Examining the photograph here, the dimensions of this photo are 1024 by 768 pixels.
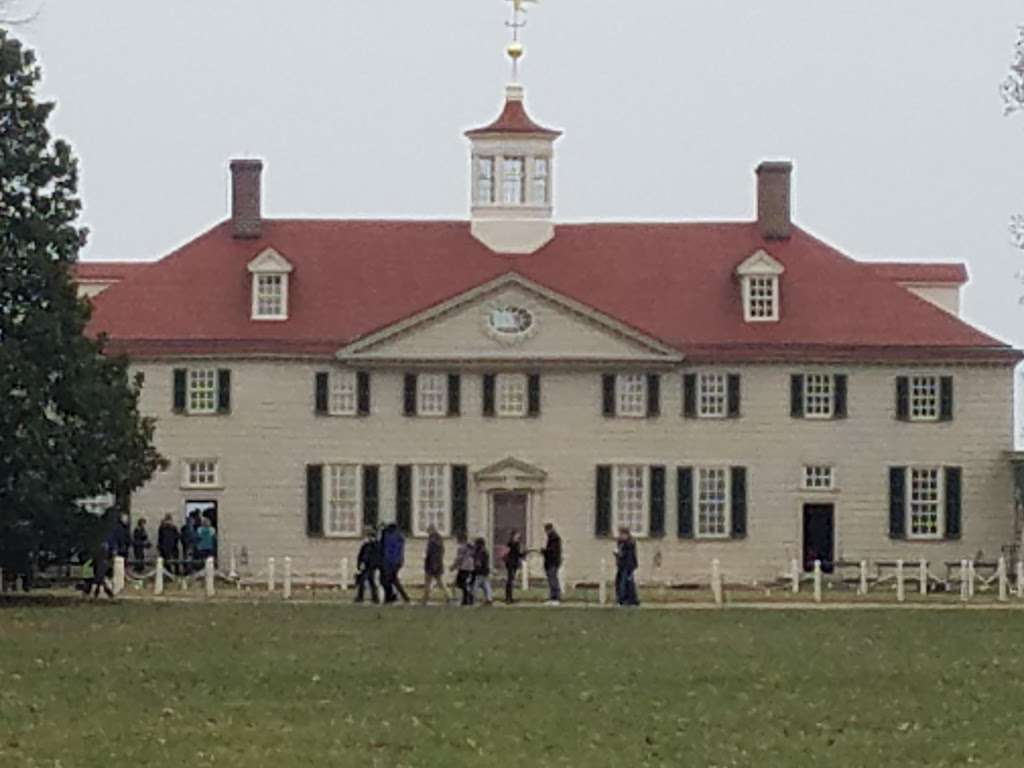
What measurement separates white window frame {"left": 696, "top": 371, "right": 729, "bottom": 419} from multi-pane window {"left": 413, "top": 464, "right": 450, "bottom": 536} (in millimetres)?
5920

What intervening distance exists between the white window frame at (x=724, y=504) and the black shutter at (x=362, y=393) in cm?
750

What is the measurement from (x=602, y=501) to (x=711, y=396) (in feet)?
11.2

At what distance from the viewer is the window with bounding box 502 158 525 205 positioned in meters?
73.4

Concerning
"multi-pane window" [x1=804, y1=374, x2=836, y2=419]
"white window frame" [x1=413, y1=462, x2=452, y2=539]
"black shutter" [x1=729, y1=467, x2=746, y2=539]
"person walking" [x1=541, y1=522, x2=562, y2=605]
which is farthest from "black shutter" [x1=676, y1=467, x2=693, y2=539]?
"person walking" [x1=541, y1=522, x2=562, y2=605]

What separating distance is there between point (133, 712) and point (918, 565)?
43940mm

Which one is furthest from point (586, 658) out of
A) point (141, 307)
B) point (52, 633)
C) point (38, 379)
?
point (141, 307)

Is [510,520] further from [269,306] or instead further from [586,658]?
[586,658]

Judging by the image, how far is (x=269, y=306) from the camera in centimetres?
7069

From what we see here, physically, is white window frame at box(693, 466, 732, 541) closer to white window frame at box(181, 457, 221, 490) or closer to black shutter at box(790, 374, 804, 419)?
black shutter at box(790, 374, 804, 419)

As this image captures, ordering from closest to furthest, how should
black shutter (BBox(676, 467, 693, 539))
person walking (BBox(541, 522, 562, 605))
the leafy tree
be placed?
the leafy tree → person walking (BBox(541, 522, 562, 605)) → black shutter (BBox(676, 467, 693, 539))

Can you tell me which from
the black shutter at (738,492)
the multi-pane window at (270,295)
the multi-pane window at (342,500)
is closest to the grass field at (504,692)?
the multi-pane window at (342,500)

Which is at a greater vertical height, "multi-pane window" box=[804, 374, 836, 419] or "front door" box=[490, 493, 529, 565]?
"multi-pane window" box=[804, 374, 836, 419]

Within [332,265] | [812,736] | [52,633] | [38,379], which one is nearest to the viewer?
[812,736]

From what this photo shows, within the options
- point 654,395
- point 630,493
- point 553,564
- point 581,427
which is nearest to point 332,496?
point 581,427
